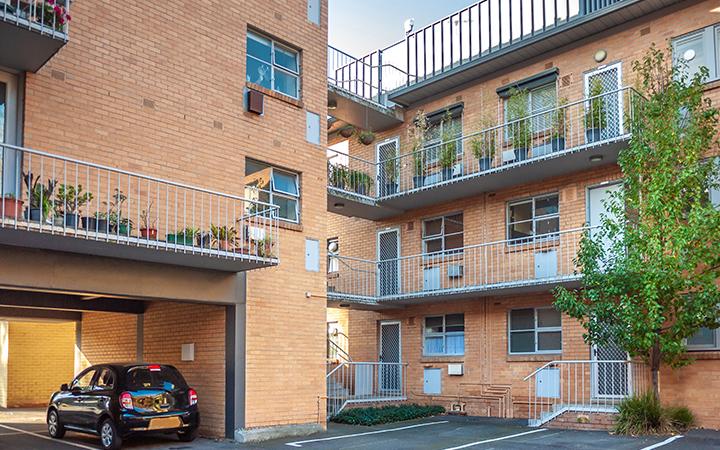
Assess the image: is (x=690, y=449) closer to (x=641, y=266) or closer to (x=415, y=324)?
(x=641, y=266)

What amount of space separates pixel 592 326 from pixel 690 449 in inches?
132

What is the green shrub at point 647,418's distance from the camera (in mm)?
13789

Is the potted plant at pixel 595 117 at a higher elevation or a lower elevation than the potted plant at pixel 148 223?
higher

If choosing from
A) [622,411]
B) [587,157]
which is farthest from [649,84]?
[622,411]

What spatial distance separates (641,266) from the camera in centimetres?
1402

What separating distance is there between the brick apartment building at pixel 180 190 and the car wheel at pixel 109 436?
7.12ft

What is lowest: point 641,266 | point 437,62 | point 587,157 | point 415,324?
point 415,324

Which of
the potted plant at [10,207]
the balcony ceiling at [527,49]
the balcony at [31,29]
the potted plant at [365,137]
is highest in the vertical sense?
the balcony ceiling at [527,49]

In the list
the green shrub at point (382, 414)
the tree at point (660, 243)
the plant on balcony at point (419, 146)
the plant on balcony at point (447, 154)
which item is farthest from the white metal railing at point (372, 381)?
the tree at point (660, 243)

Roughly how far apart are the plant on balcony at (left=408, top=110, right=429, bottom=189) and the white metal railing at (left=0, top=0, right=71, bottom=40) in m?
11.0

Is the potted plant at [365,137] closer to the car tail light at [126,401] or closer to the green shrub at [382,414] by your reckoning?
the green shrub at [382,414]

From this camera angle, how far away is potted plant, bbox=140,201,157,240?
38.1 feet

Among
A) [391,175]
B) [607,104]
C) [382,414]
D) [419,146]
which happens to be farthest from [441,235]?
[607,104]

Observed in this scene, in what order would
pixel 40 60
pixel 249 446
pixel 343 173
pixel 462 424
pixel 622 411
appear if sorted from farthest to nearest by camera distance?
pixel 343 173 < pixel 462 424 < pixel 622 411 < pixel 249 446 < pixel 40 60
